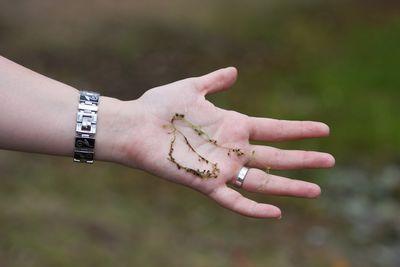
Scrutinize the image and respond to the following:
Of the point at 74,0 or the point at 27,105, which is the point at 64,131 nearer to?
the point at 27,105

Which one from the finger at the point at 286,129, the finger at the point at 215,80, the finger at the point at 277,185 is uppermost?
the finger at the point at 215,80

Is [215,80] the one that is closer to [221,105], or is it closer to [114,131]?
[114,131]

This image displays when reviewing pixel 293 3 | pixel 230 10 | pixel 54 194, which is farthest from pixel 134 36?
pixel 54 194

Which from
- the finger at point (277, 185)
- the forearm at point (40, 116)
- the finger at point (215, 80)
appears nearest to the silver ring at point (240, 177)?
the finger at point (277, 185)

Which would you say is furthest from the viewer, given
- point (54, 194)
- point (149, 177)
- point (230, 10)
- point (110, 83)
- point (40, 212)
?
point (230, 10)

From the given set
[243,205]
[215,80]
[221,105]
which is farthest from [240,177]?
[221,105]

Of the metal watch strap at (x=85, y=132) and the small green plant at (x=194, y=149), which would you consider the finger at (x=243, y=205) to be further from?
the metal watch strap at (x=85, y=132)

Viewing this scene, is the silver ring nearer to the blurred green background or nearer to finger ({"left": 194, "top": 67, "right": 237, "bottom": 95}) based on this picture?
finger ({"left": 194, "top": 67, "right": 237, "bottom": 95})
